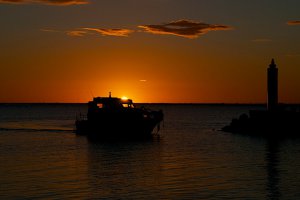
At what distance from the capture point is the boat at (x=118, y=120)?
76.0 metres

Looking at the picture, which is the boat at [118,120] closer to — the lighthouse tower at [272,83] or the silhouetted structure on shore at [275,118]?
the silhouetted structure on shore at [275,118]

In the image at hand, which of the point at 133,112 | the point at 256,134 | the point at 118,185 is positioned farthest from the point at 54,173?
the point at 256,134

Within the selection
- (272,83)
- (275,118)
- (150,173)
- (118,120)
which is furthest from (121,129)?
(150,173)

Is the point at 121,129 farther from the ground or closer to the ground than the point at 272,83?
closer to the ground

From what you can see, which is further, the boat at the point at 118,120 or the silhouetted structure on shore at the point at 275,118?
the boat at the point at 118,120

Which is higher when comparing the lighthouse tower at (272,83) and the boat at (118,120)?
the lighthouse tower at (272,83)

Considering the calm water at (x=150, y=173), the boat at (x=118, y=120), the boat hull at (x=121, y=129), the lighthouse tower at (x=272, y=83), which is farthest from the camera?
the boat hull at (x=121, y=129)

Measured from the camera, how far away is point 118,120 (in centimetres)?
7694

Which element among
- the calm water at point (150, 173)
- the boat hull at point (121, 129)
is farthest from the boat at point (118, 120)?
the calm water at point (150, 173)

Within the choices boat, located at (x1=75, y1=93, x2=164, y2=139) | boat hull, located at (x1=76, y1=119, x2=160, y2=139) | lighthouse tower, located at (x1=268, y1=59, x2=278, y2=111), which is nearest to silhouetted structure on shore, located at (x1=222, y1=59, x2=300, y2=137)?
lighthouse tower, located at (x1=268, y1=59, x2=278, y2=111)

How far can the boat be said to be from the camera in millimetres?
76000

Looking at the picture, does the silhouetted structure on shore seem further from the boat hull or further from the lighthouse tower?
the boat hull

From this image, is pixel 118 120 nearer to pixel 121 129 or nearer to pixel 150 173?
pixel 121 129

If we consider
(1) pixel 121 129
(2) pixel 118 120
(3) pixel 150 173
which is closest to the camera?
(3) pixel 150 173
